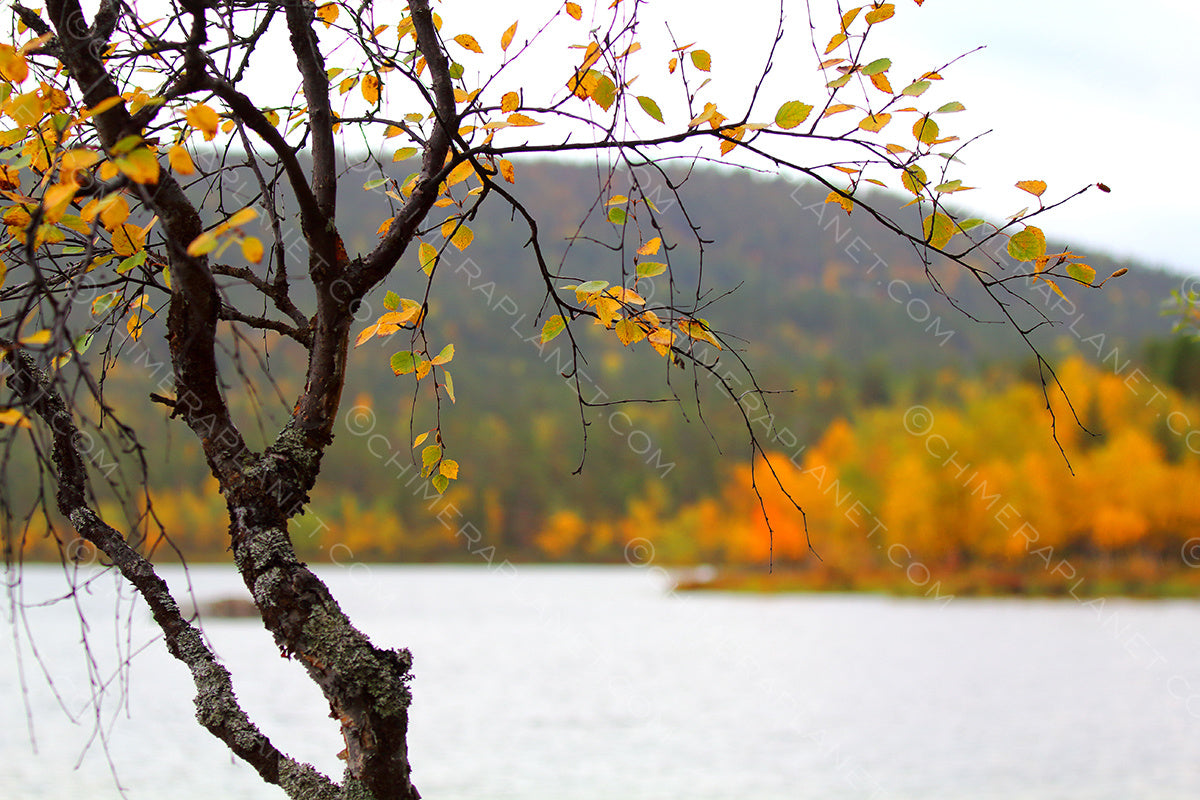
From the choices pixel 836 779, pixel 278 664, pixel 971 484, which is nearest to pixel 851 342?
pixel 971 484

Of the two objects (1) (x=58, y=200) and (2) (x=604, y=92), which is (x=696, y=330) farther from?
(1) (x=58, y=200)

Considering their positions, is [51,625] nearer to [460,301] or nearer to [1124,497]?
[1124,497]

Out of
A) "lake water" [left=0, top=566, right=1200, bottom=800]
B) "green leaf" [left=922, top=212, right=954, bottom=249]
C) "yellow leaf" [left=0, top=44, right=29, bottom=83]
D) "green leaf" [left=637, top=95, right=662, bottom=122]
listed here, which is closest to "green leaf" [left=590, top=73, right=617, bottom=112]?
"green leaf" [left=637, top=95, right=662, bottom=122]

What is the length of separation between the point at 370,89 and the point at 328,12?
25 cm

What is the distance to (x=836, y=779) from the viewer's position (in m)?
14.3

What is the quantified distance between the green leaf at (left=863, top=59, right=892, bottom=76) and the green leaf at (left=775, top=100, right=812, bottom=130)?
16 centimetres

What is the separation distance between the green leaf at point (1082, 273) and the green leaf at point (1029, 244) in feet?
0.24

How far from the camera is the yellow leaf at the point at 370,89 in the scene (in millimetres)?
2975

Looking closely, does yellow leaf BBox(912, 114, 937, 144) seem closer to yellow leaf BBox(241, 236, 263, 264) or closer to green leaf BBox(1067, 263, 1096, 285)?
green leaf BBox(1067, 263, 1096, 285)

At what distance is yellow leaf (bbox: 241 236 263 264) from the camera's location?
4.82 feet

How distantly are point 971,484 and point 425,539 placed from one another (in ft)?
161

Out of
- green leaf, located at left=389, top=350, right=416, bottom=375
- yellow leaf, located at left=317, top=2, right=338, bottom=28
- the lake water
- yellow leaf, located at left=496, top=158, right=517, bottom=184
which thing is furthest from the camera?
the lake water

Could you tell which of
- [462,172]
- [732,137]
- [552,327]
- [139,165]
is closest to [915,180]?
[732,137]

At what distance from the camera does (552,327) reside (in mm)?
2389
